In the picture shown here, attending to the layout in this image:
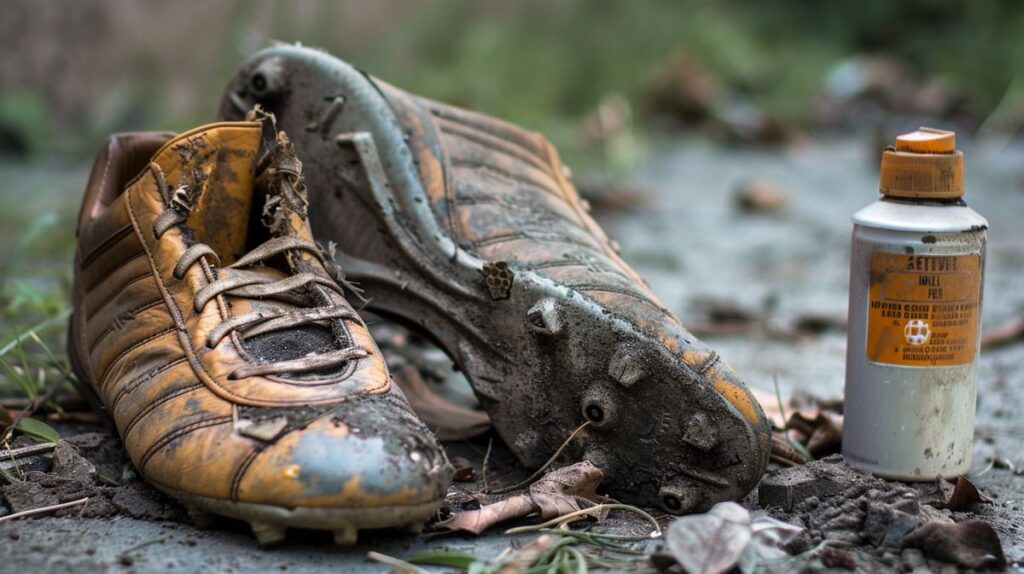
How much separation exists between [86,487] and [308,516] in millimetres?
494

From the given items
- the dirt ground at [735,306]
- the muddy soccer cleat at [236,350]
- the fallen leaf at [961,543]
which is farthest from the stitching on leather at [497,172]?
the fallen leaf at [961,543]

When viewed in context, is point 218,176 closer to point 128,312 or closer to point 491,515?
point 128,312

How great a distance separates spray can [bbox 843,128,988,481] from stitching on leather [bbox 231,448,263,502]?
1.06 metres

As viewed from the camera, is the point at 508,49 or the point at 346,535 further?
the point at 508,49

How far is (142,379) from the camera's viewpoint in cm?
190

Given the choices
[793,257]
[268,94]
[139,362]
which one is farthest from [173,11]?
[139,362]

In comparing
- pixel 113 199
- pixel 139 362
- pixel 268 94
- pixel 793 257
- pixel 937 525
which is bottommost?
pixel 793 257

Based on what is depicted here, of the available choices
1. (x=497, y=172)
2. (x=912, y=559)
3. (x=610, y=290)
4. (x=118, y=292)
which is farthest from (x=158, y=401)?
(x=912, y=559)

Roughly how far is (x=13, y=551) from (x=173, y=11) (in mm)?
4934

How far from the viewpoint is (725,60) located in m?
8.01

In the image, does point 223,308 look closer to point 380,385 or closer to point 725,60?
point 380,385

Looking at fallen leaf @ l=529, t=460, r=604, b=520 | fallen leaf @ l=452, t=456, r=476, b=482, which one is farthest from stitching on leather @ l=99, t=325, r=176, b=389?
fallen leaf @ l=529, t=460, r=604, b=520

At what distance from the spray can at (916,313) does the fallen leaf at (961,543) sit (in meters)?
0.31

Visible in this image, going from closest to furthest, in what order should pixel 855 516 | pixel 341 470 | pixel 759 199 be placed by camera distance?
1. pixel 341 470
2. pixel 855 516
3. pixel 759 199
